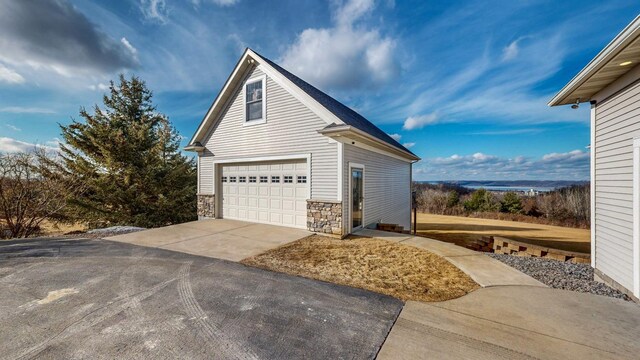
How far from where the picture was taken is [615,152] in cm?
430

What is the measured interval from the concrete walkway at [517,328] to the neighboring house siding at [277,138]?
16.3 feet

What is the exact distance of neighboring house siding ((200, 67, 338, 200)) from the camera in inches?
314

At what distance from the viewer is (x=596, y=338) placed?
107 inches

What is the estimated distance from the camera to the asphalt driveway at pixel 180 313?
8.09 ft

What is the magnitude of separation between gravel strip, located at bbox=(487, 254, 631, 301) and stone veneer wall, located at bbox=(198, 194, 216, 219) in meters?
10.4

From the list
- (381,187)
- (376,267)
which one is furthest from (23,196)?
(381,187)

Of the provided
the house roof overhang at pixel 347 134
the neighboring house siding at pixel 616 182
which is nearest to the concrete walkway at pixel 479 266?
the neighboring house siding at pixel 616 182

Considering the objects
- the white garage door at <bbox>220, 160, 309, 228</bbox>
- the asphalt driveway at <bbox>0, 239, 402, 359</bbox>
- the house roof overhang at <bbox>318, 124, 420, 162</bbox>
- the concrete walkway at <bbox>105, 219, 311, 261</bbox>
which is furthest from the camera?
the white garage door at <bbox>220, 160, 309, 228</bbox>

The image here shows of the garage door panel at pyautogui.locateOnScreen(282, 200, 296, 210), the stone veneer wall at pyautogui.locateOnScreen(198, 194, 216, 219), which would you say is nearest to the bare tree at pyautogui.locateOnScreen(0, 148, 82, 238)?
the stone veneer wall at pyautogui.locateOnScreen(198, 194, 216, 219)

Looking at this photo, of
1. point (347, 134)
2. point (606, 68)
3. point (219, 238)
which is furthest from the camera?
point (347, 134)

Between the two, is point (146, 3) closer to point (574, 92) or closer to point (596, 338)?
point (574, 92)

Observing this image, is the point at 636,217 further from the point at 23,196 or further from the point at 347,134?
the point at 23,196

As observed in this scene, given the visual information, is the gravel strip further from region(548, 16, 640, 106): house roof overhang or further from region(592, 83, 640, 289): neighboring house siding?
region(548, 16, 640, 106): house roof overhang

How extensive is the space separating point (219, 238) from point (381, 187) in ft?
22.6
